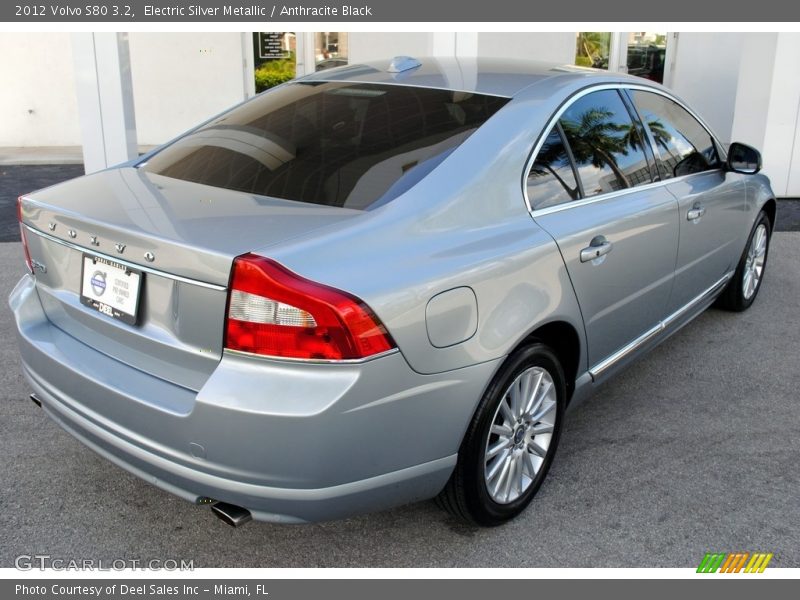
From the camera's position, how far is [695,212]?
3.87 meters

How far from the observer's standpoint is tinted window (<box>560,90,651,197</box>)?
3133 millimetres

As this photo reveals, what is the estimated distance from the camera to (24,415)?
11.8 ft

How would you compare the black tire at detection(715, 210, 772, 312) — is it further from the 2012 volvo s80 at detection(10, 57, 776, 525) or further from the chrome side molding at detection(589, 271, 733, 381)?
the 2012 volvo s80 at detection(10, 57, 776, 525)

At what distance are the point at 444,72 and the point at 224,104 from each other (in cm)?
885

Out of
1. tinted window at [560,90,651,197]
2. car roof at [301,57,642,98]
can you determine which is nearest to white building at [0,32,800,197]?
car roof at [301,57,642,98]

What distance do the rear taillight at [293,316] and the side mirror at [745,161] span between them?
3.11 meters

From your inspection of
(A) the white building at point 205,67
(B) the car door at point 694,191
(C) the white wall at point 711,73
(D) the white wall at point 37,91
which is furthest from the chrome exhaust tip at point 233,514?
(D) the white wall at point 37,91

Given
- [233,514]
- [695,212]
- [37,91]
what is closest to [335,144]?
[233,514]

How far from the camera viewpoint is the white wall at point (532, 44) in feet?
35.7

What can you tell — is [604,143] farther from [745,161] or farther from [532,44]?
[532,44]

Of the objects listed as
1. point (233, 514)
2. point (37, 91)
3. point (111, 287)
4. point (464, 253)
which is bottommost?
point (233, 514)

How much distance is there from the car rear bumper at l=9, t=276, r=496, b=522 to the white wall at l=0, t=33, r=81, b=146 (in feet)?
34.6

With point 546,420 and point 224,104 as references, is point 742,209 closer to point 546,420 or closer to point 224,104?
point 546,420

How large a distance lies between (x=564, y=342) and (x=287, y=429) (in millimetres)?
1363
